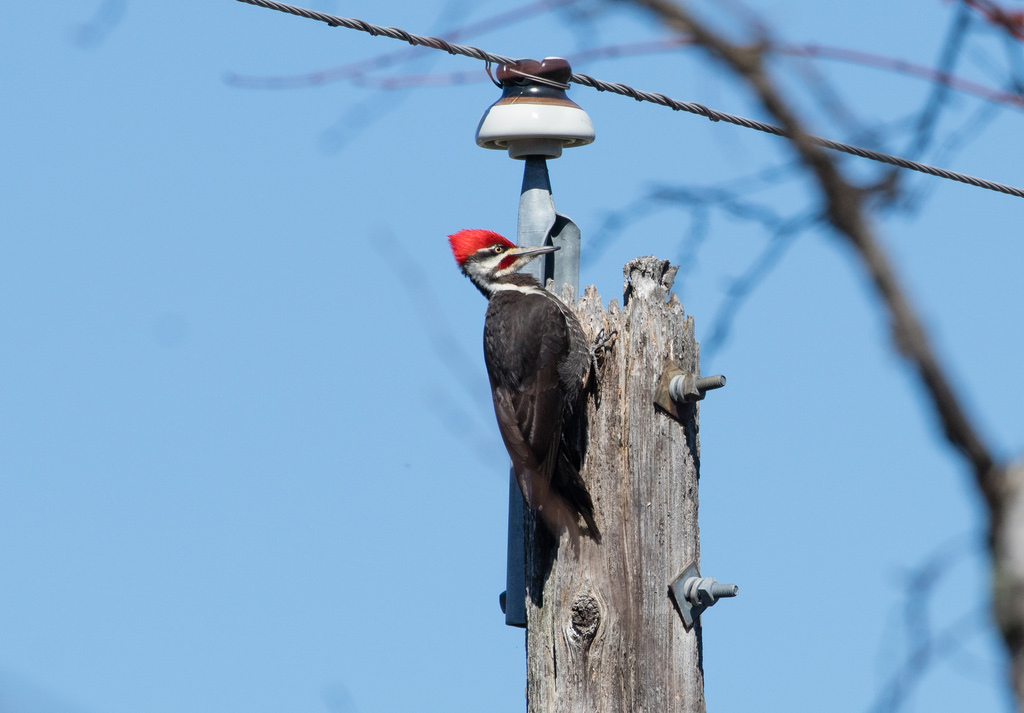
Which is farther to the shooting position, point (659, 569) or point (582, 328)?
point (582, 328)

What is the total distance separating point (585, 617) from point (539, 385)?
3.14 feet

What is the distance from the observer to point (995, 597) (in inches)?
43.2

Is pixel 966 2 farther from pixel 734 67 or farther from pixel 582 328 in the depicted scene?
pixel 582 328

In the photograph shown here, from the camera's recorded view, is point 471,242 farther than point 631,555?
Yes

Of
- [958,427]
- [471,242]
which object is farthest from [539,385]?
[958,427]

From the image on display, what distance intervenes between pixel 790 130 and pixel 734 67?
0.25ft

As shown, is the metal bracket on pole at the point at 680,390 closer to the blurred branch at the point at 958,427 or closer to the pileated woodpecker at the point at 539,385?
the pileated woodpecker at the point at 539,385

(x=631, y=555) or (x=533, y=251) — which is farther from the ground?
(x=533, y=251)

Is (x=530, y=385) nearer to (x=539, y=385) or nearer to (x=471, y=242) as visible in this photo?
(x=539, y=385)

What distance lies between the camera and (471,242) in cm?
565

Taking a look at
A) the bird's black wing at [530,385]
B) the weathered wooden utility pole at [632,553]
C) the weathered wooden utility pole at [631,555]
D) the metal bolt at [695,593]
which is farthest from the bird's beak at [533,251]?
the metal bolt at [695,593]

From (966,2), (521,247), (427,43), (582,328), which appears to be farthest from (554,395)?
(966,2)

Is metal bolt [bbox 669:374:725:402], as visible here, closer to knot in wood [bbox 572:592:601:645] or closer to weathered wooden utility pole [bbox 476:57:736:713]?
weathered wooden utility pole [bbox 476:57:736:713]

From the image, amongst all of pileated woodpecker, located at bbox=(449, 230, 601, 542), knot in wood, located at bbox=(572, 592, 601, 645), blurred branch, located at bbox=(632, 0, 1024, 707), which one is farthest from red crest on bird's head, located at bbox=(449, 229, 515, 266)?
blurred branch, located at bbox=(632, 0, 1024, 707)
